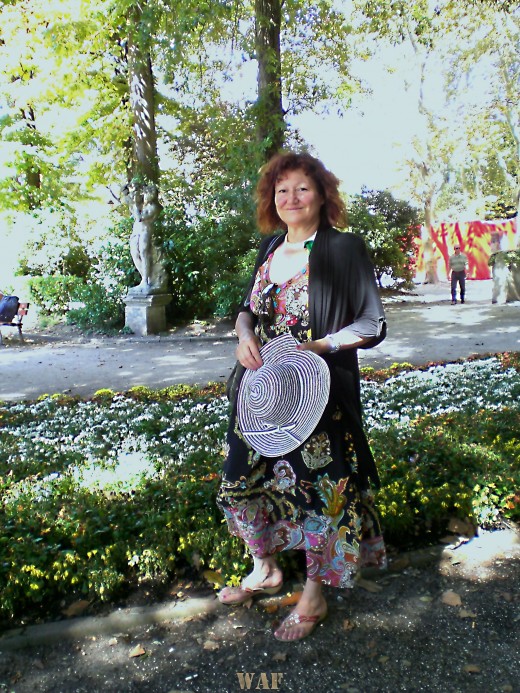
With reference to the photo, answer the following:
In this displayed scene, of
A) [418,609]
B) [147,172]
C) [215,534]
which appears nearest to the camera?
[418,609]

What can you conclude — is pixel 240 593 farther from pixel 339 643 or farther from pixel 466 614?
pixel 466 614

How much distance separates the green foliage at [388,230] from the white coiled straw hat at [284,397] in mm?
16320

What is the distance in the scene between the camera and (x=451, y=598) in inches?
107

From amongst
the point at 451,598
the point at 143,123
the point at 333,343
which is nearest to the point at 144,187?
the point at 143,123

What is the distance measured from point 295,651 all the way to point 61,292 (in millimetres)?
14294

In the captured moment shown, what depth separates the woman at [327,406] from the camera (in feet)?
7.72

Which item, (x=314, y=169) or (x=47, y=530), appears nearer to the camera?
(x=314, y=169)

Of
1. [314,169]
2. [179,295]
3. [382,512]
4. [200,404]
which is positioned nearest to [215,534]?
[382,512]

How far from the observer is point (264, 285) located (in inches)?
99.5

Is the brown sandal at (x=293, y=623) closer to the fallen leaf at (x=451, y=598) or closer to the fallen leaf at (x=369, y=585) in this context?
the fallen leaf at (x=369, y=585)

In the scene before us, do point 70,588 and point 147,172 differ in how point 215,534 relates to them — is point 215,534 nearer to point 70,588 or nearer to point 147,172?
point 70,588

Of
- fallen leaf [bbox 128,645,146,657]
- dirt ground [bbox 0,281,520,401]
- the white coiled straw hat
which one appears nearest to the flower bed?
fallen leaf [bbox 128,645,146,657]

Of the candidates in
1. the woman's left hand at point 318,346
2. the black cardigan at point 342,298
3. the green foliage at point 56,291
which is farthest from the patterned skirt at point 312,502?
the green foliage at point 56,291

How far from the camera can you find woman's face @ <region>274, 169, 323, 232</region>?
244 cm
